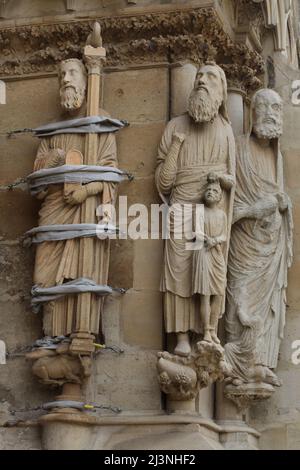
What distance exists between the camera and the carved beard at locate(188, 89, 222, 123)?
12000 mm

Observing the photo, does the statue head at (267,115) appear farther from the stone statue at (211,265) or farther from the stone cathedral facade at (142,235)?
the stone statue at (211,265)

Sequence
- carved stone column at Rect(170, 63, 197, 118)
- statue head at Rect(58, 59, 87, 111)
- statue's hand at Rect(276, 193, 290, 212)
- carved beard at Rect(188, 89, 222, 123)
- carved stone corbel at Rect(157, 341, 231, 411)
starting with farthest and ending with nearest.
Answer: statue's hand at Rect(276, 193, 290, 212) < carved stone column at Rect(170, 63, 197, 118) < statue head at Rect(58, 59, 87, 111) < carved beard at Rect(188, 89, 222, 123) < carved stone corbel at Rect(157, 341, 231, 411)

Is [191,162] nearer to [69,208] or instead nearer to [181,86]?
[181,86]

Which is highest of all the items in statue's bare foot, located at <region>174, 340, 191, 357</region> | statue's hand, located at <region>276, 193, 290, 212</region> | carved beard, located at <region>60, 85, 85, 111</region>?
carved beard, located at <region>60, 85, 85, 111</region>

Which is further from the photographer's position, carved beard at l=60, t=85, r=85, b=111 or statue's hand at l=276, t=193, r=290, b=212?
statue's hand at l=276, t=193, r=290, b=212

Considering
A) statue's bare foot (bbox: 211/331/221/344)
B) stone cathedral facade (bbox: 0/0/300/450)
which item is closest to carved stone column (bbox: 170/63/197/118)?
stone cathedral facade (bbox: 0/0/300/450)

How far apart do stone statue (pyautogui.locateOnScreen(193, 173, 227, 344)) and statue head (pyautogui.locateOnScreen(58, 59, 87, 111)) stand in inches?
48.4

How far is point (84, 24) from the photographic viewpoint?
1252cm

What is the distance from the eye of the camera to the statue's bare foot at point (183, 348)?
38.0 ft

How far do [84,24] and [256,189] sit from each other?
1.93 metres

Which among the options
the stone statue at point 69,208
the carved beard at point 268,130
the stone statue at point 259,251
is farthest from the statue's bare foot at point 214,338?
the carved beard at point 268,130

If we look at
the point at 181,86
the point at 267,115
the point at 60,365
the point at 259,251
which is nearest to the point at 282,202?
the point at 259,251

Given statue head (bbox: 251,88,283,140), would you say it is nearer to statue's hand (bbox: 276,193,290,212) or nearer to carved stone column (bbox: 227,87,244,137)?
carved stone column (bbox: 227,87,244,137)

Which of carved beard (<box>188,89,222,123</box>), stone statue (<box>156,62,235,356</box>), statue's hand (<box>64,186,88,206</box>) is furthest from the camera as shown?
carved beard (<box>188,89,222,123</box>)
